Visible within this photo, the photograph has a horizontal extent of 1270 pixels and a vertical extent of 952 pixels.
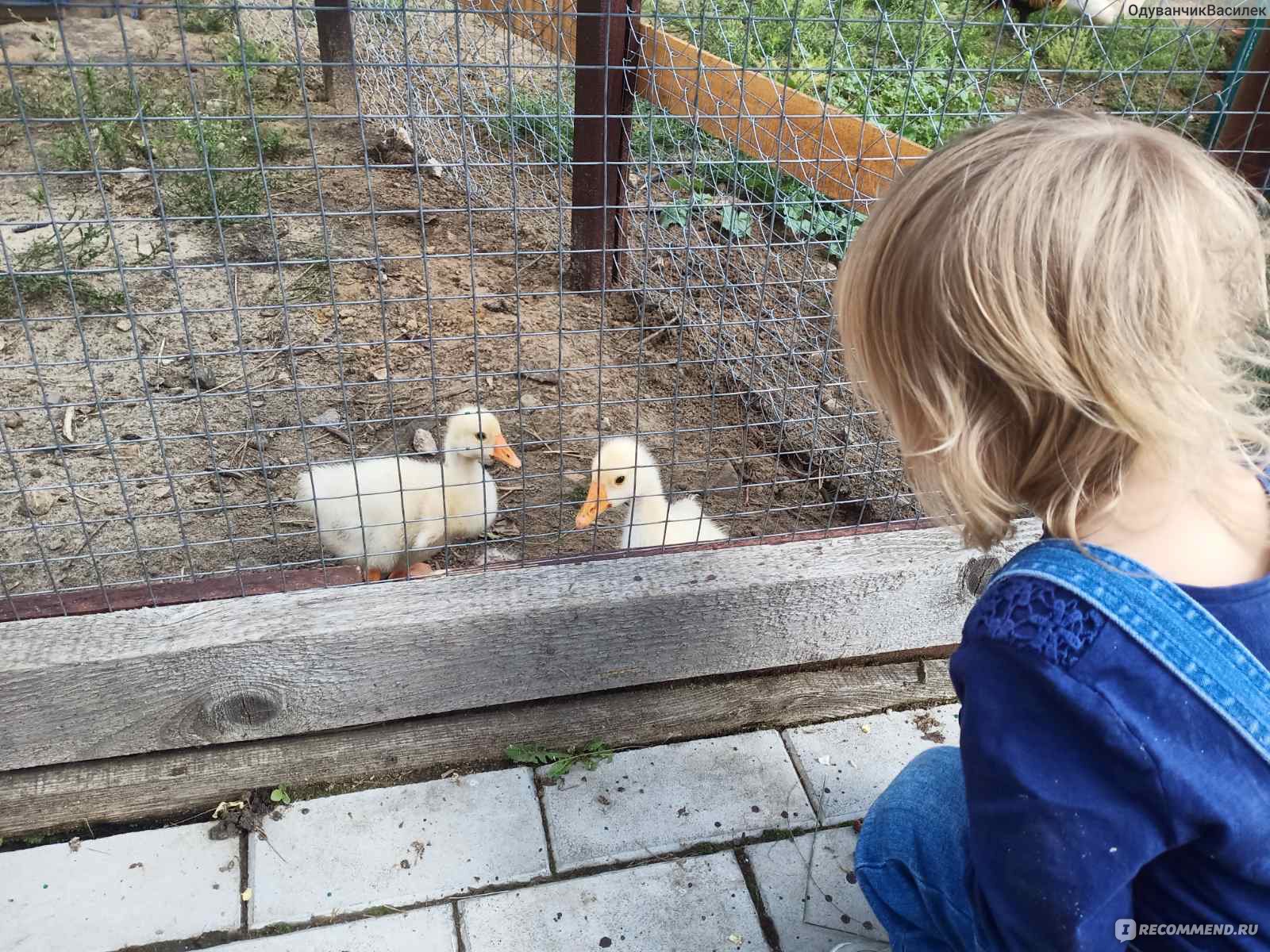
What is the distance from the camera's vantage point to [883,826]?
146 cm

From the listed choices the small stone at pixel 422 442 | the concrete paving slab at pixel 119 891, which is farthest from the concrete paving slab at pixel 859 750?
the small stone at pixel 422 442

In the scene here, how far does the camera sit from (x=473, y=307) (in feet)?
5.70

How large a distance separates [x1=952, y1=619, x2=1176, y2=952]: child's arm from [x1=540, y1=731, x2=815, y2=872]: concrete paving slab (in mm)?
843

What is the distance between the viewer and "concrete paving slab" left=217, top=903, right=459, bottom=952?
152 cm

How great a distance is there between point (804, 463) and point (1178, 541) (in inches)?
72.5

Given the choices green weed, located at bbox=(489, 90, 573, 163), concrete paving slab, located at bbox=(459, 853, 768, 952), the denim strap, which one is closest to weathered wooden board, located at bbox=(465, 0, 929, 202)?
green weed, located at bbox=(489, 90, 573, 163)

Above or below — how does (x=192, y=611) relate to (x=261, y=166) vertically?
below

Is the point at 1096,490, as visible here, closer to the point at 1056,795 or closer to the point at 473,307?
the point at 1056,795

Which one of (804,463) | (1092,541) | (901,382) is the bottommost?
(804,463)

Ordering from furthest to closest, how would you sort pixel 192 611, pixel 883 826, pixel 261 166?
pixel 192 611, pixel 883 826, pixel 261 166

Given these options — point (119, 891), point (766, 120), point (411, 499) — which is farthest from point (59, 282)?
point (766, 120)

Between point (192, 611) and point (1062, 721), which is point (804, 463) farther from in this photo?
point (1062, 721)

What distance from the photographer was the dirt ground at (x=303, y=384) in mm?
2246

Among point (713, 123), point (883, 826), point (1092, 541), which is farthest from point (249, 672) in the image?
point (713, 123)
